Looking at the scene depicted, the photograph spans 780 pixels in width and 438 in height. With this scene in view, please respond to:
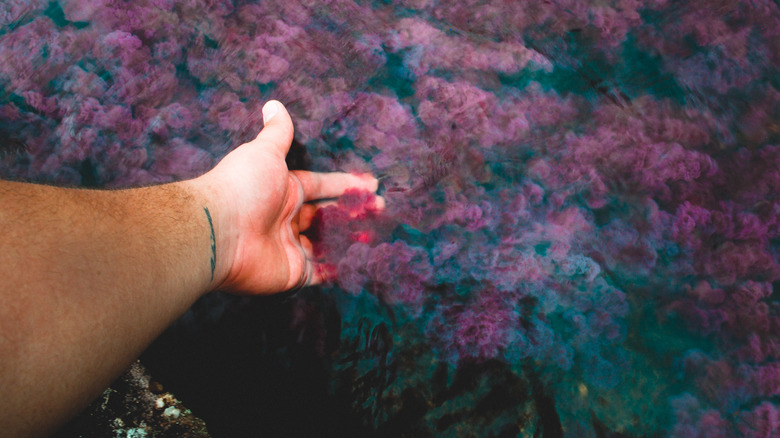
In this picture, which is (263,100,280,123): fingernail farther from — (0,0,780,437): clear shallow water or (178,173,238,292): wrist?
(178,173,238,292): wrist

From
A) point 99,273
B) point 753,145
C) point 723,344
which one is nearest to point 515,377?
point 723,344

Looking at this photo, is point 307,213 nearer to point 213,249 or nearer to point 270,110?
point 270,110

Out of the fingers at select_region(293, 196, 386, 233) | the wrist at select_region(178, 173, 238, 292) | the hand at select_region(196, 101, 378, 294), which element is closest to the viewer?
the wrist at select_region(178, 173, 238, 292)

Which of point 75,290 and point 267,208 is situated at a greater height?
point 75,290

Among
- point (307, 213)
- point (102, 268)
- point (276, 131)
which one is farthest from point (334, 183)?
point (102, 268)

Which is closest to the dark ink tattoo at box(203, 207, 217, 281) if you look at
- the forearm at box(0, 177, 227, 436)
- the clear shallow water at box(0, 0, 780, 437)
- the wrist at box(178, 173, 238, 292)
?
the wrist at box(178, 173, 238, 292)

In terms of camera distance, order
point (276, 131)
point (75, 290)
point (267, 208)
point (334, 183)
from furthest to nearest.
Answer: point (334, 183), point (276, 131), point (267, 208), point (75, 290)

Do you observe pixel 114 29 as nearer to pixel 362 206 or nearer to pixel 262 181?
pixel 262 181

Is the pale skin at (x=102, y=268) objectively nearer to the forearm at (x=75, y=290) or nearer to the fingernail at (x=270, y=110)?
the forearm at (x=75, y=290)
